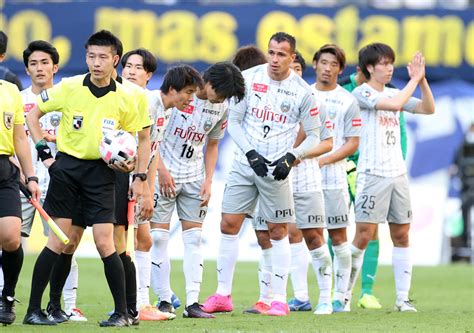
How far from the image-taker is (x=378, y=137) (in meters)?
12.6

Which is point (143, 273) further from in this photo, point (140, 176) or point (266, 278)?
point (266, 278)

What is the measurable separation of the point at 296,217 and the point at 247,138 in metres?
1.12

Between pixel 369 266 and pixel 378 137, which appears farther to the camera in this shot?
pixel 369 266

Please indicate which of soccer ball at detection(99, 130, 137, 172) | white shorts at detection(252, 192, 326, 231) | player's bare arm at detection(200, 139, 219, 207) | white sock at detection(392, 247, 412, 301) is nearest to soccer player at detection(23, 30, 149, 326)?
soccer ball at detection(99, 130, 137, 172)

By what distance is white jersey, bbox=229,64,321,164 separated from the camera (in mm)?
11359

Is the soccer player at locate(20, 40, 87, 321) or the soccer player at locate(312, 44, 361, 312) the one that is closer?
the soccer player at locate(20, 40, 87, 321)

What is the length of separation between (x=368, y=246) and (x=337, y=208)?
3.81ft

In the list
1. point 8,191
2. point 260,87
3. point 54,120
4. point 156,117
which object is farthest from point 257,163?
point 8,191

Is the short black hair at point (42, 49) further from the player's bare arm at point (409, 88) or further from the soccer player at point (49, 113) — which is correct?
the player's bare arm at point (409, 88)

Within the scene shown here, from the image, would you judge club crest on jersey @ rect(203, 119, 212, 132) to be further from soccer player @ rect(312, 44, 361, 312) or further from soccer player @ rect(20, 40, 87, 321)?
soccer player @ rect(312, 44, 361, 312)

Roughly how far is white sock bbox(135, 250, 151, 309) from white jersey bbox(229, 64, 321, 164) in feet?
4.50

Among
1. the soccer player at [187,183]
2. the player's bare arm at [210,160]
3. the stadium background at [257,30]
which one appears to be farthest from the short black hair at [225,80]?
the stadium background at [257,30]

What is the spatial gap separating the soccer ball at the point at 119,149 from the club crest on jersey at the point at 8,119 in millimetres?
881

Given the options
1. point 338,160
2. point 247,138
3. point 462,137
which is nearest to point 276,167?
point 247,138
